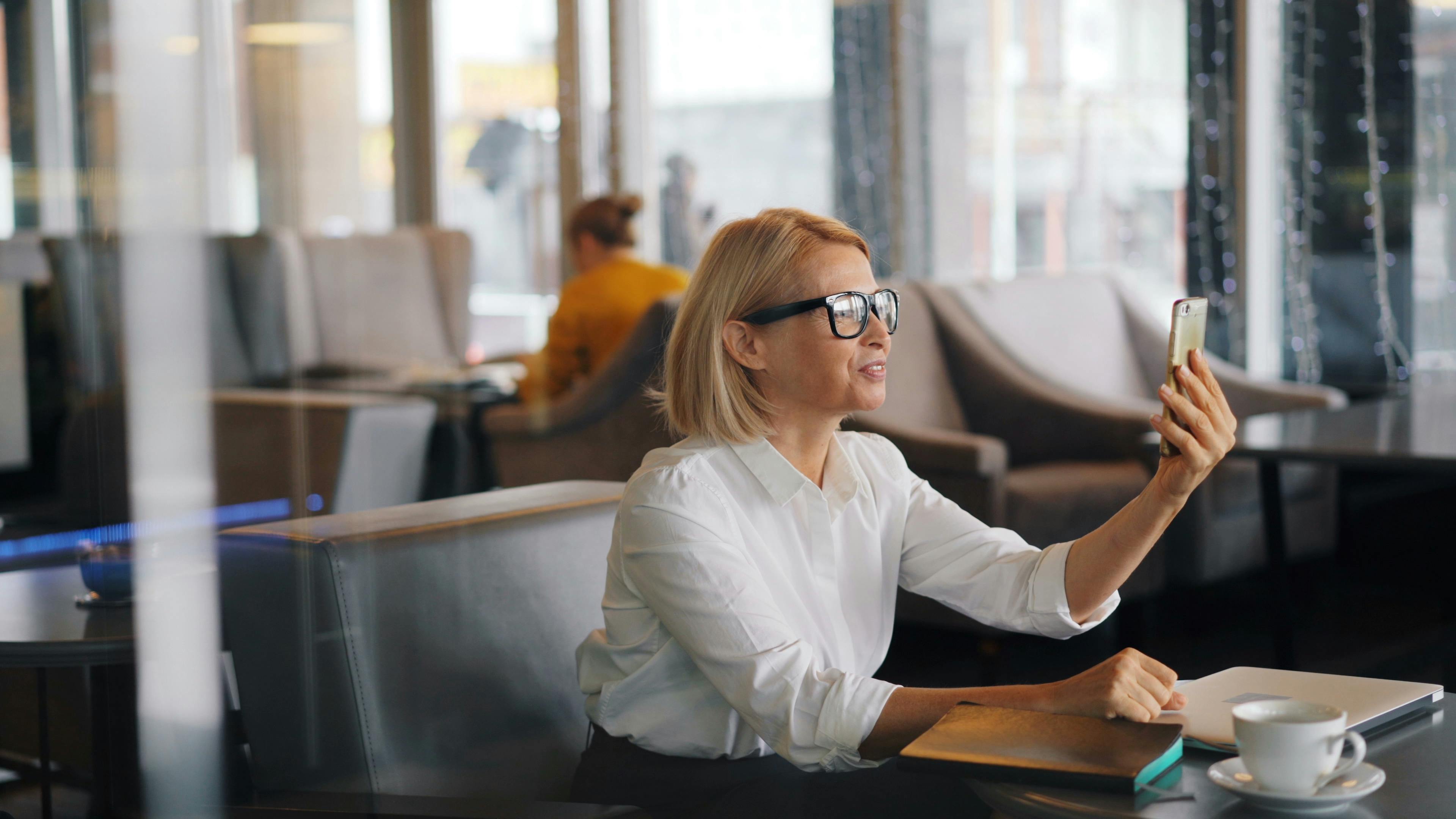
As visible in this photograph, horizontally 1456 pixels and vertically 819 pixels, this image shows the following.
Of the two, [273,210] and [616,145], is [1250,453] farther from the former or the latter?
[616,145]

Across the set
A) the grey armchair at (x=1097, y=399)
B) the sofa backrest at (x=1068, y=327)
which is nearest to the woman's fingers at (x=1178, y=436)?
the grey armchair at (x=1097, y=399)

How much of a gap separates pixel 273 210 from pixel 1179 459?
7.40ft

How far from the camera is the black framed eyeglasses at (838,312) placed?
1332 mm

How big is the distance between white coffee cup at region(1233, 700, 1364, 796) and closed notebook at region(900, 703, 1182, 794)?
2.8 inches

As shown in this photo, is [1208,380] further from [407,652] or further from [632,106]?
[632,106]

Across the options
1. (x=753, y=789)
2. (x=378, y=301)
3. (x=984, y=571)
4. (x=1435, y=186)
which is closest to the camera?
(x=753, y=789)

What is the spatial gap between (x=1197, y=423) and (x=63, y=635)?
3.99ft

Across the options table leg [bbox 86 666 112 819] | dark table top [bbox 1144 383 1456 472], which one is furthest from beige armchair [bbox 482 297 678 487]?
table leg [bbox 86 666 112 819]

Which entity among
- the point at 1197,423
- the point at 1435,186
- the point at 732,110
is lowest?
the point at 1197,423

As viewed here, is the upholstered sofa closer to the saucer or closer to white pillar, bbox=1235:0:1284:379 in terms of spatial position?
white pillar, bbox=1235:0:1284:379

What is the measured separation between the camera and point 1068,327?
4.05m

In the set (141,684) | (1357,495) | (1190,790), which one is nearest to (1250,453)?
(1357,495)

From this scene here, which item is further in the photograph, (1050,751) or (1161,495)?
(1161,495)

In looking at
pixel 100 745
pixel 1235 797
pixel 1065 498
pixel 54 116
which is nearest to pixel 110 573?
pixel 100 745
